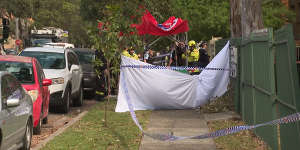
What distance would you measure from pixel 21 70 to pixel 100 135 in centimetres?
260

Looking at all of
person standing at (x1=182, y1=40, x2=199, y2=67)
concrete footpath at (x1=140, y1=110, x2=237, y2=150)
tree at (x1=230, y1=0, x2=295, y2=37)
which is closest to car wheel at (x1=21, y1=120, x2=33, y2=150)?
concrete footpath at (x1=140, y1=110, x2=237, y2=150)

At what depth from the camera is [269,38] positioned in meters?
9.24

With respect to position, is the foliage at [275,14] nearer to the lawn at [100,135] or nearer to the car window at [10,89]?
the lawn at [100,135]

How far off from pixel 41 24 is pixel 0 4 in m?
8.99

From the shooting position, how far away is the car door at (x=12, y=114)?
8.50 metres

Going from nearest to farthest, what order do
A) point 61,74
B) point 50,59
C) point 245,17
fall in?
1. point 61,74
2. point 245,17
3. point 50,59

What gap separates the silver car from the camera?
331 inches

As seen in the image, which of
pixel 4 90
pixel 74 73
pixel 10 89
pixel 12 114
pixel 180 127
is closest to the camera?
pixel 12 114

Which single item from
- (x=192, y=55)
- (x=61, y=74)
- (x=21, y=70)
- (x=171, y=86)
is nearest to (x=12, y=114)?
(x=21, y=70)

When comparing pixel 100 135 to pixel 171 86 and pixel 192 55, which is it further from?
pixel 192 55

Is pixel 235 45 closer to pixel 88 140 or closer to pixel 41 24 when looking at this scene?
pixel 88 140

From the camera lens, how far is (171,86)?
16297 mm

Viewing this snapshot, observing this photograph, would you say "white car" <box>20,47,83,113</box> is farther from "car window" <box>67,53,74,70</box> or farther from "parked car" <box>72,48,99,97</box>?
"parked car" <box>72,48,99,97</box>

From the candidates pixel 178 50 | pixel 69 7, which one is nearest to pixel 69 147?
pixel 178 50
